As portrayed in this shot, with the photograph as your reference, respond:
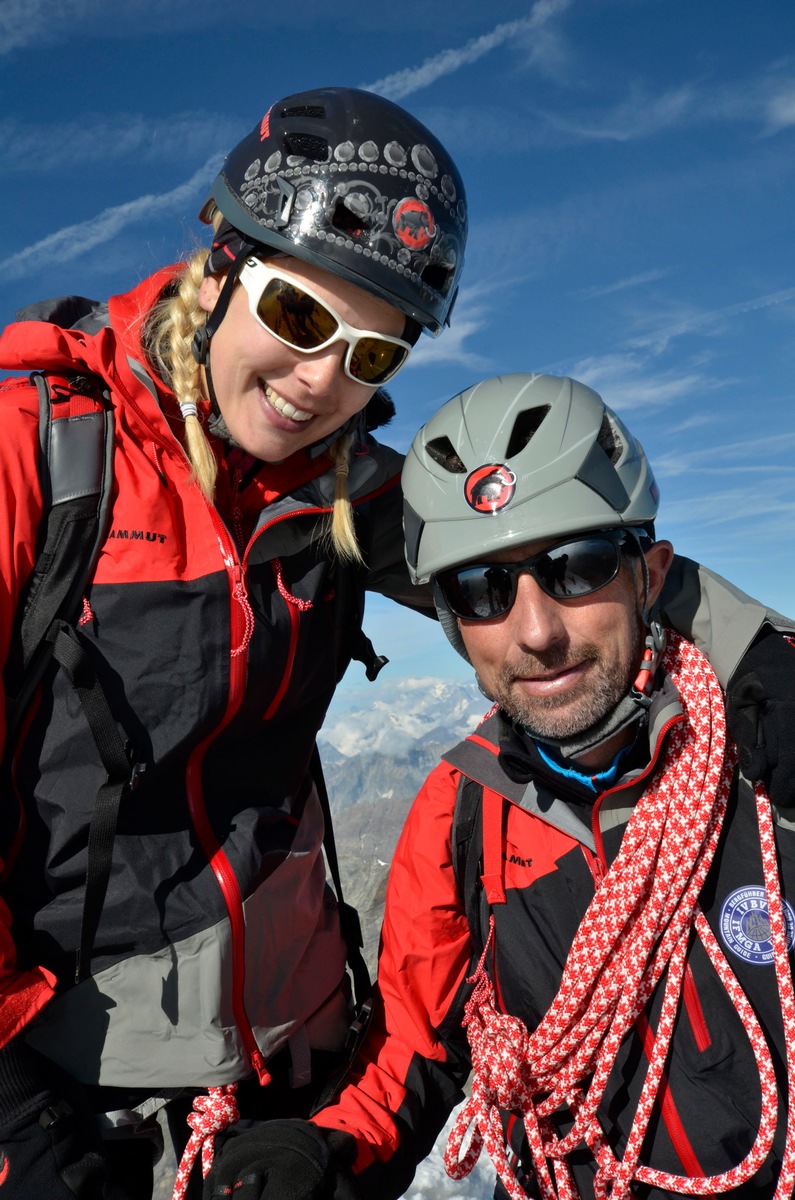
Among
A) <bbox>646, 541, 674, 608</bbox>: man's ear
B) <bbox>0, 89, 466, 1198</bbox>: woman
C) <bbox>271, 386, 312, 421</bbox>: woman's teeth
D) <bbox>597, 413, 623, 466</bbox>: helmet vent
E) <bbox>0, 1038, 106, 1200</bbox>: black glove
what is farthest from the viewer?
<bbox>597, 413, 623, 466</bbox>: helmet vent

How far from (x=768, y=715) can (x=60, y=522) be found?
2397 millimetres

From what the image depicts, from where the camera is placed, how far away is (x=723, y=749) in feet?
9.82

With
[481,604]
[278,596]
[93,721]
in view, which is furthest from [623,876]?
[93,721]

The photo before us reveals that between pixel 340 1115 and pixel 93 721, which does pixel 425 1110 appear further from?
pixel 93 721

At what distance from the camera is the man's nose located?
3113mm

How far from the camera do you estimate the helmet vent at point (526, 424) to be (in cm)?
342

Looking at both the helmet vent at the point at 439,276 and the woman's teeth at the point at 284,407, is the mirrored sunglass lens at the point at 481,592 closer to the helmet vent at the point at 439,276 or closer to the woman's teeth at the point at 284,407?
the woman's teeth at the point at 284,407

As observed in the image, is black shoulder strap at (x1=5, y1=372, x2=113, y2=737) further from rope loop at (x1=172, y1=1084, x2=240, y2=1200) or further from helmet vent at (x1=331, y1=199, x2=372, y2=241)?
rope loop at (x1=172, y1=1084, x2=240, y2=1200)

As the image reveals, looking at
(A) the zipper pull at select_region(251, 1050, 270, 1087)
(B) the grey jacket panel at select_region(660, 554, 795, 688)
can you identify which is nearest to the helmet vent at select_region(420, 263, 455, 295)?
(B) the grey jacket panel at select_region(660, 554, 795, 688)

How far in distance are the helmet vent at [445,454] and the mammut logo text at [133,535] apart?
1.20 metres

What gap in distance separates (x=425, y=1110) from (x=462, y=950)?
61cm

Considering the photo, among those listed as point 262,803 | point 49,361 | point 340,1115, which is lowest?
point 340,1115

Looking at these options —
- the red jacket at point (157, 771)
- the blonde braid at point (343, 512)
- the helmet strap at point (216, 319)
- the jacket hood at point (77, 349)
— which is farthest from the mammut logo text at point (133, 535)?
the blonde braid at point (343, 512)

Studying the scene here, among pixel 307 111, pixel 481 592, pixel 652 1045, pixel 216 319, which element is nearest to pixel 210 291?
pixel 216 319
